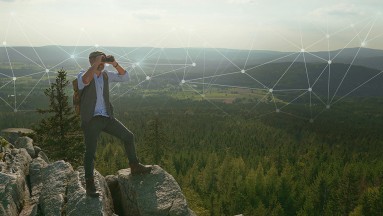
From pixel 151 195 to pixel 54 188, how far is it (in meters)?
3.70

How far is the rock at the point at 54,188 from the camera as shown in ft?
42.8

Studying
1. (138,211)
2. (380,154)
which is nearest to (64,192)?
(138,211)

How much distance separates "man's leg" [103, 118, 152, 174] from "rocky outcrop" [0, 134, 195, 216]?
12.7 inches

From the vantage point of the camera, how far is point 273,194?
8519 centimetres

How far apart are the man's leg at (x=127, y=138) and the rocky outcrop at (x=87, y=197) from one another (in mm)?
322

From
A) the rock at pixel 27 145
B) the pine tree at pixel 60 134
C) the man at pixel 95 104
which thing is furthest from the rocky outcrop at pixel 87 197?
the pine tree at pixel 60 134

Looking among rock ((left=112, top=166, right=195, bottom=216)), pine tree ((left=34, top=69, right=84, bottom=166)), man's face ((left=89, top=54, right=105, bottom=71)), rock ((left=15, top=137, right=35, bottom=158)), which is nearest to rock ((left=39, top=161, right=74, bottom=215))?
rock ((left=112, top=166, right=195, bottom=216))

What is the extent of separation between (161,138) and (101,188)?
62.5 m

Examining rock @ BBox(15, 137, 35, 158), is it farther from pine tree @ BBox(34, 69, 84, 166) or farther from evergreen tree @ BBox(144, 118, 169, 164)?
evergreen tree @ BBox(144, 118, 169, 164)

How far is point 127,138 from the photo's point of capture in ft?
43.4

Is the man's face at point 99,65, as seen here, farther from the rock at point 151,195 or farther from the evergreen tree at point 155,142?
the evergreen tree at point 155,142

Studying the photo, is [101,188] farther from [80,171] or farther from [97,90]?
[97,90]

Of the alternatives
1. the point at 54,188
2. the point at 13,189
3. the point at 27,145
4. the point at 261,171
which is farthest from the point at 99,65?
the point at 261,171

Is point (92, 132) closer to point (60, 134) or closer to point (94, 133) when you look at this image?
point (94, 133)
